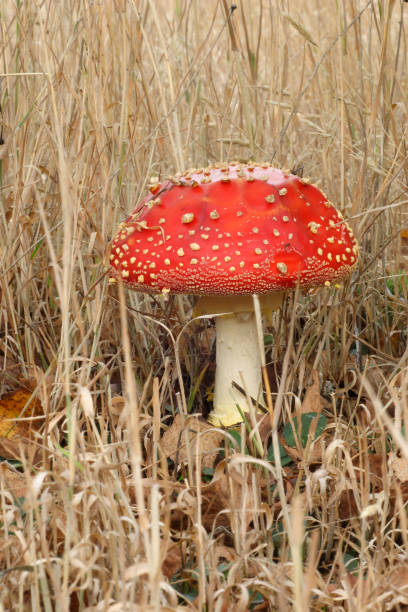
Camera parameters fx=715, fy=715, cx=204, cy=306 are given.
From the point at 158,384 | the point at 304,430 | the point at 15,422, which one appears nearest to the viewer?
the point at 158,384

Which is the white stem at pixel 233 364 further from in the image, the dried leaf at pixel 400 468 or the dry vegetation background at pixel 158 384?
the dried leaf at pixel 400 468

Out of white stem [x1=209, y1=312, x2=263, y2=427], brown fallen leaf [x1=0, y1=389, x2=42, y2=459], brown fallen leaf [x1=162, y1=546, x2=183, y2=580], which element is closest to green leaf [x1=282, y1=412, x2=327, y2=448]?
white stem [x1=209, y1=312, x2=263, y2=427]

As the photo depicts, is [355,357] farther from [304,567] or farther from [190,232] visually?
[304,567]

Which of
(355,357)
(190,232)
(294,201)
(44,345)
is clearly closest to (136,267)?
(190,232)

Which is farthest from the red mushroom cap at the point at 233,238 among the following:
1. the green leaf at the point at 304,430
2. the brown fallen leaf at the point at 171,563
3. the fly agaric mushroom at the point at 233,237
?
the brown fallen leaf at the point at 171,563

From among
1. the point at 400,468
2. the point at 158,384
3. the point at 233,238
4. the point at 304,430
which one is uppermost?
the point at 233,238

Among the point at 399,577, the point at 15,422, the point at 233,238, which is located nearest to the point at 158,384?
the point at 233,238

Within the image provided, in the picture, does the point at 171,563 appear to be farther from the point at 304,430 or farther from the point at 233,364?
the point at 233,364
